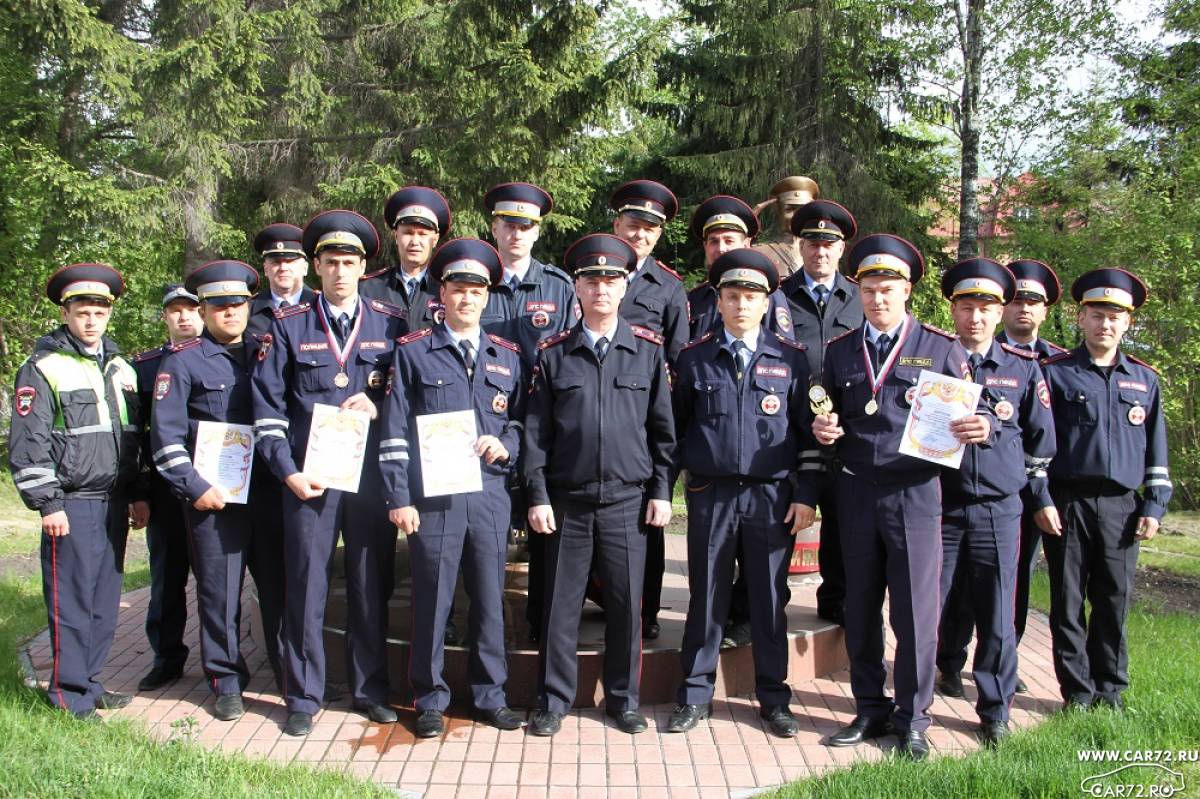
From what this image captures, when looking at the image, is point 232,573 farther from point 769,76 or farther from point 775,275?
point 769,76

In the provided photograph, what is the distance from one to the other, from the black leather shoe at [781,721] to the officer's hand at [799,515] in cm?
92

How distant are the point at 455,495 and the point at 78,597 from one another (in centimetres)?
205

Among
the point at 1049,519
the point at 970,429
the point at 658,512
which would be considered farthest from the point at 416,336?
the point at 1049,519

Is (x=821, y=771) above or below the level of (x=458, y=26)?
below

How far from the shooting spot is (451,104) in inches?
602

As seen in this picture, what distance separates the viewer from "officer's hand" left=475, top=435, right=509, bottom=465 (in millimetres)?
4773

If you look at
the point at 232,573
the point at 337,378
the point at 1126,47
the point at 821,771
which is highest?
the point at 1126,47

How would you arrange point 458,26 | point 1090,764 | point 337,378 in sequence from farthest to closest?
point 458,26 < point 337,378 < point 1090,764

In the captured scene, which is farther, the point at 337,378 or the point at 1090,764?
the point at 337,378

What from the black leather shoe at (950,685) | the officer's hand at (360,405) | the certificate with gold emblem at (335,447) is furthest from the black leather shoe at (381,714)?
the black leather shoe at (950,685)

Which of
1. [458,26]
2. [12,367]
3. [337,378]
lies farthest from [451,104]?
[337,378]

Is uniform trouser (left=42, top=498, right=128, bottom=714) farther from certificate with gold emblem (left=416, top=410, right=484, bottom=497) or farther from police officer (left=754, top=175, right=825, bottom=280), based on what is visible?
police officer (left=754, top=175, right=825, bottom=280)

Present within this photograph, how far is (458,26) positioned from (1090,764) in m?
12.8

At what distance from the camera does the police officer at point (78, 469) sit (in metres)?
4.87
